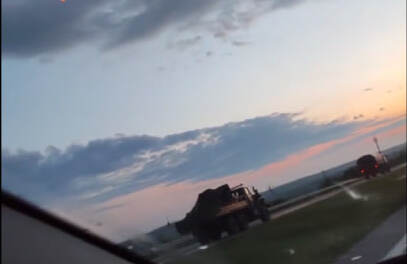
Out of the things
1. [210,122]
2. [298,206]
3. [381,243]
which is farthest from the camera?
[381,243]

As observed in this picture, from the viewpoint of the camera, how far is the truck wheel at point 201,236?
8.90 feet

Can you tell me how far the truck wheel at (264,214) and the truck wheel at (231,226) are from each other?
5.2 inches

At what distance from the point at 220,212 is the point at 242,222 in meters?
0.12

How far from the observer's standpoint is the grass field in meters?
2.80

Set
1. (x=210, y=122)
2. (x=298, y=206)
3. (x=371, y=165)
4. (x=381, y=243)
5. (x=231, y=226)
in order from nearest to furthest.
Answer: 1. (x=210, y=122)
2. (x=231, y=226)
3. (x=298, y=206)
4. (x=371, y=165)
5. (x=381, y=243)

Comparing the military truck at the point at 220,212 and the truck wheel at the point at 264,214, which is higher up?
the military truck at the point at 220,212

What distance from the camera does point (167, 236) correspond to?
2.61 metres

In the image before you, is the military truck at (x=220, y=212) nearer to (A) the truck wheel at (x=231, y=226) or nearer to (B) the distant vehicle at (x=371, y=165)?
(A) the truck wheel at (x=231, y=226)

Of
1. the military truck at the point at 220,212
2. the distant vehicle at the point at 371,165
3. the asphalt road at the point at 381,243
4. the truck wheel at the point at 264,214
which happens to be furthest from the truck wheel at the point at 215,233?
the distant vehicle at the point at 371,165

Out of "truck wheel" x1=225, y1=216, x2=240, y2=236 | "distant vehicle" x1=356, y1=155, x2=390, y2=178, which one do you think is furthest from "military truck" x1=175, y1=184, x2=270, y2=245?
"distant vehicle" x1=356, y1=155, x2=390, y2=178

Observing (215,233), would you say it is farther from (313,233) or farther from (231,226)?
(313,233)

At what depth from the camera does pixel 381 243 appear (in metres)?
3.46

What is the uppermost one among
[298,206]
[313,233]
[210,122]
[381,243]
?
[210,122]

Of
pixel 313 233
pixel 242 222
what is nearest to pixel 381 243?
pixel 313 233
